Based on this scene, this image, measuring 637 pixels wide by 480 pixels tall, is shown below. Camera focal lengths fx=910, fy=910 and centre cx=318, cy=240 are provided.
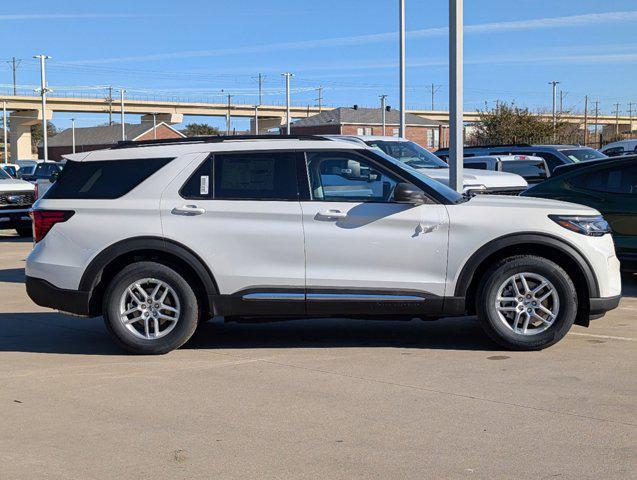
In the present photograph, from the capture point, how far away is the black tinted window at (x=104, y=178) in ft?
26.6

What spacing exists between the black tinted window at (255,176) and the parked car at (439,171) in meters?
6.92

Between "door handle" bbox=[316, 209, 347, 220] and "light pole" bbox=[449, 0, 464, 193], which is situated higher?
"light pole" bbox=[449, 0, 464, 193]

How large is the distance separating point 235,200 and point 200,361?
1.42m

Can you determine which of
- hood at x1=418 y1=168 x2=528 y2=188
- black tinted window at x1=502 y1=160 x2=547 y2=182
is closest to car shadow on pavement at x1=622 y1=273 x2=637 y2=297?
hood at x1=418 y1=168 x2=528 y2=188

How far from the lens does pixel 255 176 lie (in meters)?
8.01

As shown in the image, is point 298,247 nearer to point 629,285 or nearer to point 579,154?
point 629,285

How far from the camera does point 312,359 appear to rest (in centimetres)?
773

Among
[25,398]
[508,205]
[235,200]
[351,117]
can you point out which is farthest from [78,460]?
[351,117]

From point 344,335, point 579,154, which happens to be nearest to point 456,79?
point 344,335

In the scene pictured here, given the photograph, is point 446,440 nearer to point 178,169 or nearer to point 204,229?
point 204,229

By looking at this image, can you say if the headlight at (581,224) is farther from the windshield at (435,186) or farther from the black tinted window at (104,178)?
the black tinted window at (104,178)

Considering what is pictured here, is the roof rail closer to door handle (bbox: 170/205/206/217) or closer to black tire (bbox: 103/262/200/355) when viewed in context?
door handle (bbox: 170/205/206/217)

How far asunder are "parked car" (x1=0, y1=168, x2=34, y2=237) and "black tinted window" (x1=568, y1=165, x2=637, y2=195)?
12684 mm

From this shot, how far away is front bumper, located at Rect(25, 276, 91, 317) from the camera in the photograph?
314 inches
